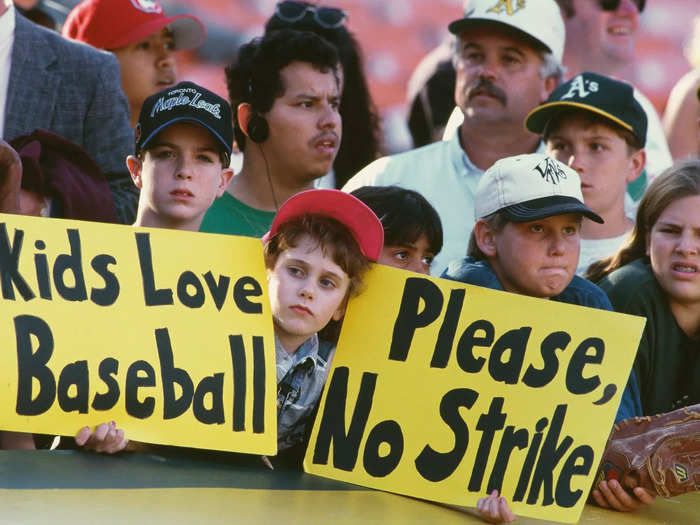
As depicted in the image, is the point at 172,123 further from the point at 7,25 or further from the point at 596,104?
the point at 596,104

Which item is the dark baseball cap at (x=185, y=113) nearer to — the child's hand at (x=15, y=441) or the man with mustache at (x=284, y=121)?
the man with mustache at (x=284, y=121)

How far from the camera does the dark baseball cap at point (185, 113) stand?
400 cm

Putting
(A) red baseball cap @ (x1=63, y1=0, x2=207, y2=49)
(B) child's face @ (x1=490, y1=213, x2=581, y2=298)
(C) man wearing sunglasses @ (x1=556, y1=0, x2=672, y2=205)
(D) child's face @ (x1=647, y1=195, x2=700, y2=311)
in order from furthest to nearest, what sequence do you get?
(C) man wearing sunglasses @ (x1=556, y1=0, x2=672, y2=205) → (A) red baseball cap @ (x1=63, y1=0, x2=207, y2=49) → (D) child's face @ (x1=647, y1=195, x2=700, y2=311) → (B) child's face @ (x1=490, y1=213, x2=581, y2=298)

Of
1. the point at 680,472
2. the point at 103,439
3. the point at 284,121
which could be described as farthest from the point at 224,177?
the point at 680,472

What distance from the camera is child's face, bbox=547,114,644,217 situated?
16.3ft

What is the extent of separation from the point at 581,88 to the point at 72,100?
6.36 ft

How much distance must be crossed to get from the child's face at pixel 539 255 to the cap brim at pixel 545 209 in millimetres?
39

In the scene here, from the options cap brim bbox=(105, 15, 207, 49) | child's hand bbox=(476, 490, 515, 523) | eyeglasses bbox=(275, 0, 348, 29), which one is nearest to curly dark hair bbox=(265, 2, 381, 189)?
eyeglasses bbox=(275, 0, 348, 29)

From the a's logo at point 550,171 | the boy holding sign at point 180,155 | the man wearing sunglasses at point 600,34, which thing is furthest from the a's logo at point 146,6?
the man wearing sunglasses at point 600,34

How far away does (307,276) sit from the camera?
3453 mm

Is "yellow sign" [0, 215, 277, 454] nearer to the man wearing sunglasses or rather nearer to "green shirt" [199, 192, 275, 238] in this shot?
"green shirt" [199, 192, 275, 238]

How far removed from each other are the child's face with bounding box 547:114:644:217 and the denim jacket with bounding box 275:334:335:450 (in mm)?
1804

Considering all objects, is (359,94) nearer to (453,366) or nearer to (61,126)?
(61,126)

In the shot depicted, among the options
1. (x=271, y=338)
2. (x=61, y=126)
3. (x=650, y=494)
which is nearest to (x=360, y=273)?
(x=271, y=338)
